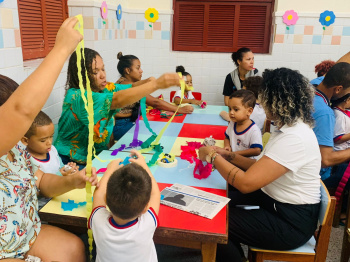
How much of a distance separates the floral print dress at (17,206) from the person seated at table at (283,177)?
3.57 feet

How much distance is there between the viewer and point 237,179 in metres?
1.87

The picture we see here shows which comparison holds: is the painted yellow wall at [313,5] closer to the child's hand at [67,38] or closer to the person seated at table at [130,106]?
the person seated at table at [130,106]

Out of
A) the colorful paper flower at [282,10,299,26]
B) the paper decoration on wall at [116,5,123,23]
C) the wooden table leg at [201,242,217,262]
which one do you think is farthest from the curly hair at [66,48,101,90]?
the colorful paper flower at [282,10,299,26]

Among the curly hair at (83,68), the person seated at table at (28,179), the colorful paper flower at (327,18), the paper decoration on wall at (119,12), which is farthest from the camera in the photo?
the colorful paper flower at (327,18)

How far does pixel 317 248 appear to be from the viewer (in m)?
1.80

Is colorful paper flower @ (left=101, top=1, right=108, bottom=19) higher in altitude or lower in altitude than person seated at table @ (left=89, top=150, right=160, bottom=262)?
higher

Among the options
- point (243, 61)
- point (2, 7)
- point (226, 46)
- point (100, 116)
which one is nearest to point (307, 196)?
point (100, 116)

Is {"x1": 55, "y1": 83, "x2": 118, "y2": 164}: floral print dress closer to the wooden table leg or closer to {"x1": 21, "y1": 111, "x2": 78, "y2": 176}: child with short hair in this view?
{"x1": 21, "y1": 111, "x2": 78, "y2": 176}: child with short hair

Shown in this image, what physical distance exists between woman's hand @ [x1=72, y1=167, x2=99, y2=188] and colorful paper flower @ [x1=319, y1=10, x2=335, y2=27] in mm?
4919

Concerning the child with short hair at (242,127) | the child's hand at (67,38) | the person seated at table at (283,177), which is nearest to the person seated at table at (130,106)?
the child with short hair at (242,127)

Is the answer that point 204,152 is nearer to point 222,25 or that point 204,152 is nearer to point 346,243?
point 346,243

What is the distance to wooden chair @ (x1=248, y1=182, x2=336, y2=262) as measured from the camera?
1731 millimetres

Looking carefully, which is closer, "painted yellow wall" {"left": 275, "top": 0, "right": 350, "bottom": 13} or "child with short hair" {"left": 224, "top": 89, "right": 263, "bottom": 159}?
"child with short hair" {"left": 224, "top": 89, "right": 263, "bottom": 159}

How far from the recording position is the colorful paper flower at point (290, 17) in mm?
5133
